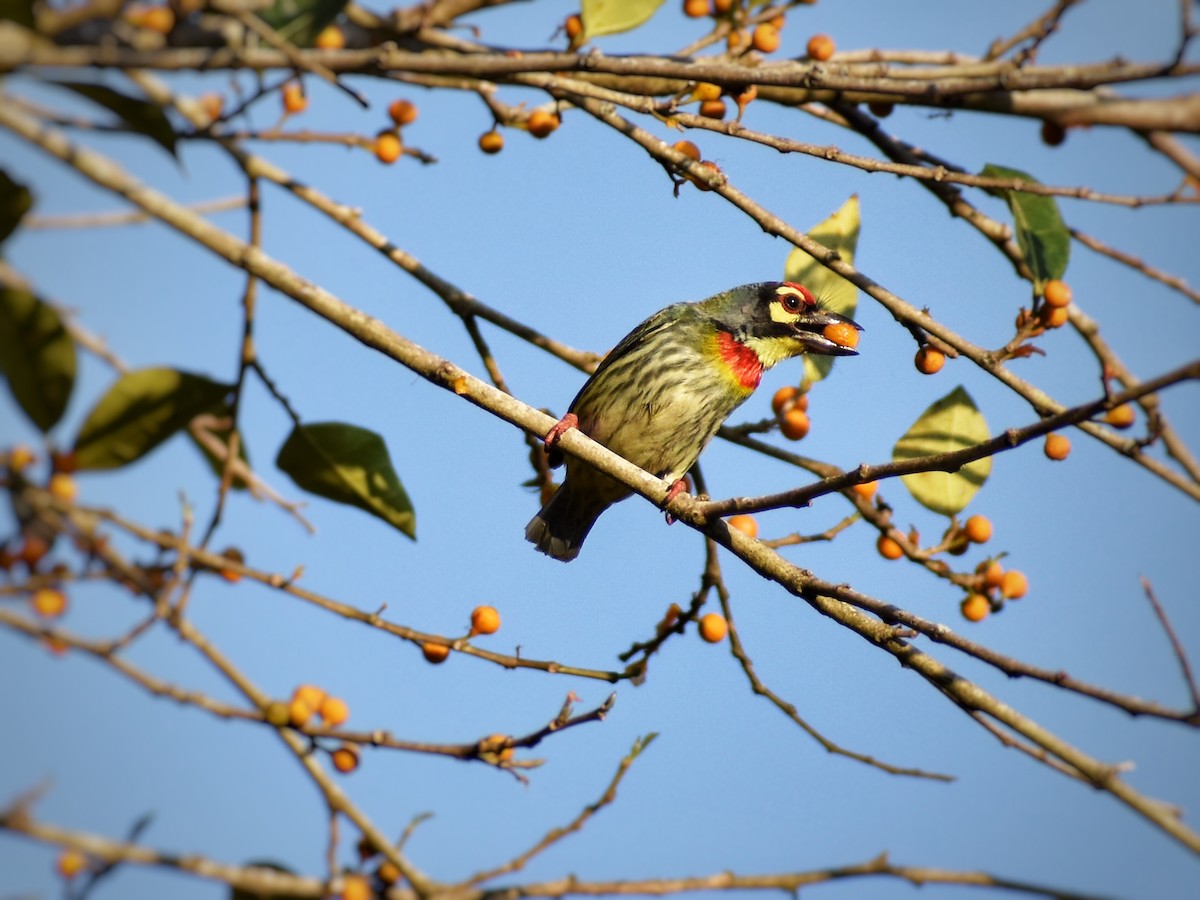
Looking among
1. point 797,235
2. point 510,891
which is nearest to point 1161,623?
point 797,235

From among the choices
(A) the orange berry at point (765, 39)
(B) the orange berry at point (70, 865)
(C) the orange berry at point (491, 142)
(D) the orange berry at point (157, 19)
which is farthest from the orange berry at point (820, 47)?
(B) the orange berry at point (70, 865)

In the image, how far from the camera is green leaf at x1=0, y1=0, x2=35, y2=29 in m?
2.37

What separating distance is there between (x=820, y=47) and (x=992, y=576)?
184 cm

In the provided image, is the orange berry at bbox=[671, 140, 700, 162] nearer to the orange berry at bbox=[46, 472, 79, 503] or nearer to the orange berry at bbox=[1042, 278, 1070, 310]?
the orange berry at bbox=[1042, 278, 1070, 310]

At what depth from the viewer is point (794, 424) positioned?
3705 mm

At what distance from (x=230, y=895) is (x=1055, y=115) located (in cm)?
248

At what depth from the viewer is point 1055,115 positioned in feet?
6.47

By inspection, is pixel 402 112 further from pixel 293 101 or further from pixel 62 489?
pixel 62 489

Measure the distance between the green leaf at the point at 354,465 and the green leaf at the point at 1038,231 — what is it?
1903 mm

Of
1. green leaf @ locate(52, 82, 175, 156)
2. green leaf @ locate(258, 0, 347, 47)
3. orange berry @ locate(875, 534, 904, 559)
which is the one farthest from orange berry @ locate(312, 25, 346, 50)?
orange berry @ locate(875, 534, 904, 559)

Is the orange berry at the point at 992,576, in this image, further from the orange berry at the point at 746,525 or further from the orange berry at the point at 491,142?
the orange berry at the point at 491,142

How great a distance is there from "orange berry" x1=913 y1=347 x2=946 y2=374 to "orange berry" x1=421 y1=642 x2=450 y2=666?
1453 mm

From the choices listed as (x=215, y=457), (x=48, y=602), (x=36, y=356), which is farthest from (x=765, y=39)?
(x=48, y=602)

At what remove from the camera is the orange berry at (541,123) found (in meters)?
3.42
